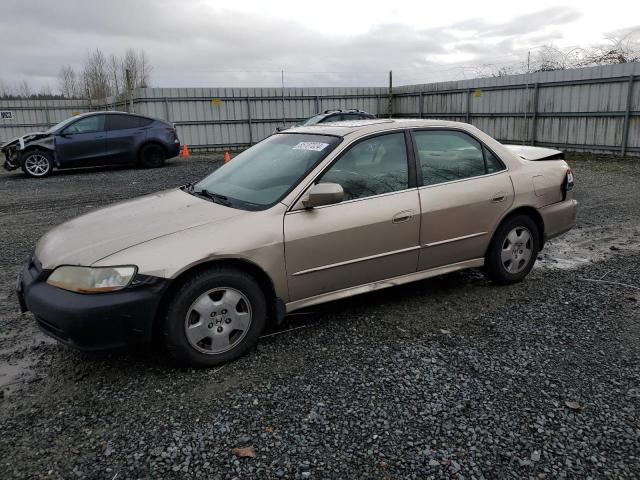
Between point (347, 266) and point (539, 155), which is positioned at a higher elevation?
point (539, 155)

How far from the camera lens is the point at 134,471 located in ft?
8.05

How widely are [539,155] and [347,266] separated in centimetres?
253

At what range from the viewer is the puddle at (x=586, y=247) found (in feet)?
18.2

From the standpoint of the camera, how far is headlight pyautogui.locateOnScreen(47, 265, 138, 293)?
9.98 feet

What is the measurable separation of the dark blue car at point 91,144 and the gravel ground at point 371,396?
939 centimetres

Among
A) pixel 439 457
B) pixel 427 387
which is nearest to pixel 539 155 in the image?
pixel 427 387

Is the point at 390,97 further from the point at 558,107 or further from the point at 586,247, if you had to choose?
the point at 586,247

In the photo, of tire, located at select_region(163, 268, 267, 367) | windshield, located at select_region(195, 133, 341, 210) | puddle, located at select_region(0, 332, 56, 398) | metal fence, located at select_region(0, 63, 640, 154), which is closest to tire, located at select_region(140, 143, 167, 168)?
metal fence, located at select_region(0, 63, 640, 154)

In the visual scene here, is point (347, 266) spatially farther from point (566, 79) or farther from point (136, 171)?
point (566, 79)

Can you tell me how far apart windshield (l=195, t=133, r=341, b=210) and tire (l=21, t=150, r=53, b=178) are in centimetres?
1030

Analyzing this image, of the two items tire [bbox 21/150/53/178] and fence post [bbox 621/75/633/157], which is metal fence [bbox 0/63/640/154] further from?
tire [bbox 21/150/53/178]

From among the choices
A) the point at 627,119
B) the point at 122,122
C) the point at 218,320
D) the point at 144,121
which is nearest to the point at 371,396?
the point at 218,320

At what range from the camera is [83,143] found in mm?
13164

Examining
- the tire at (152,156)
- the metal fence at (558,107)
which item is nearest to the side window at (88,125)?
the tire at (152,156)
